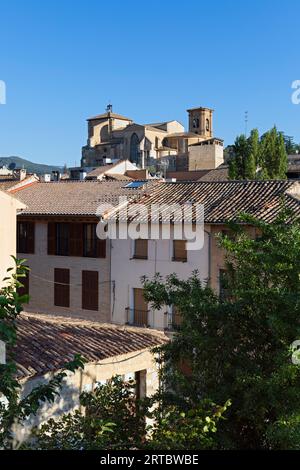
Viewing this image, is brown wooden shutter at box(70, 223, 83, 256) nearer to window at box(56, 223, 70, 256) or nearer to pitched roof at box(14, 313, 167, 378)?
window at box(56, 223, 70, 256)

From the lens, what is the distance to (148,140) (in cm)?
9688

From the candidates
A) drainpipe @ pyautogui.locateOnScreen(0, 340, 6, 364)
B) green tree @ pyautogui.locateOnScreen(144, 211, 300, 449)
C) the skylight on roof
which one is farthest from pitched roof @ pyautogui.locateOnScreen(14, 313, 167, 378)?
the skylight on roof

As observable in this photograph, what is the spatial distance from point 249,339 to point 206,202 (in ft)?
49.0

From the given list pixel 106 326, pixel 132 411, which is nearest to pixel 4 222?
pixel 106 326

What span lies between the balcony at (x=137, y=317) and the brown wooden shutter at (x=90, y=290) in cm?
172

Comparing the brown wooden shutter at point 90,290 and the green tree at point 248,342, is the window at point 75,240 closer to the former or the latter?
the brown wooden shutter at point 90,290

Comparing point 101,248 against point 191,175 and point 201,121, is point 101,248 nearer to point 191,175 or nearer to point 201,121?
point 191,175

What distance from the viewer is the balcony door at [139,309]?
22.1 m

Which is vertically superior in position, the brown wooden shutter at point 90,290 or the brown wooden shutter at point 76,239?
the brown wooden shutter at point 76,239

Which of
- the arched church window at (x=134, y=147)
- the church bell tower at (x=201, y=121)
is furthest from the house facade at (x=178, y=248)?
the church bell tower at (x=201, y=121)

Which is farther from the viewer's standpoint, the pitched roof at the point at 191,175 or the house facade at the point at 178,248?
the pitched roof at the point at 191,175

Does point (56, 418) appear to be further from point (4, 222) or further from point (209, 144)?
point (209, 144)

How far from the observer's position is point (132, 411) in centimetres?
773

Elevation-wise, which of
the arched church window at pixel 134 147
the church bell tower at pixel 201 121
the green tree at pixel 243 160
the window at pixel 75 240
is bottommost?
the window at pixel 75 240
